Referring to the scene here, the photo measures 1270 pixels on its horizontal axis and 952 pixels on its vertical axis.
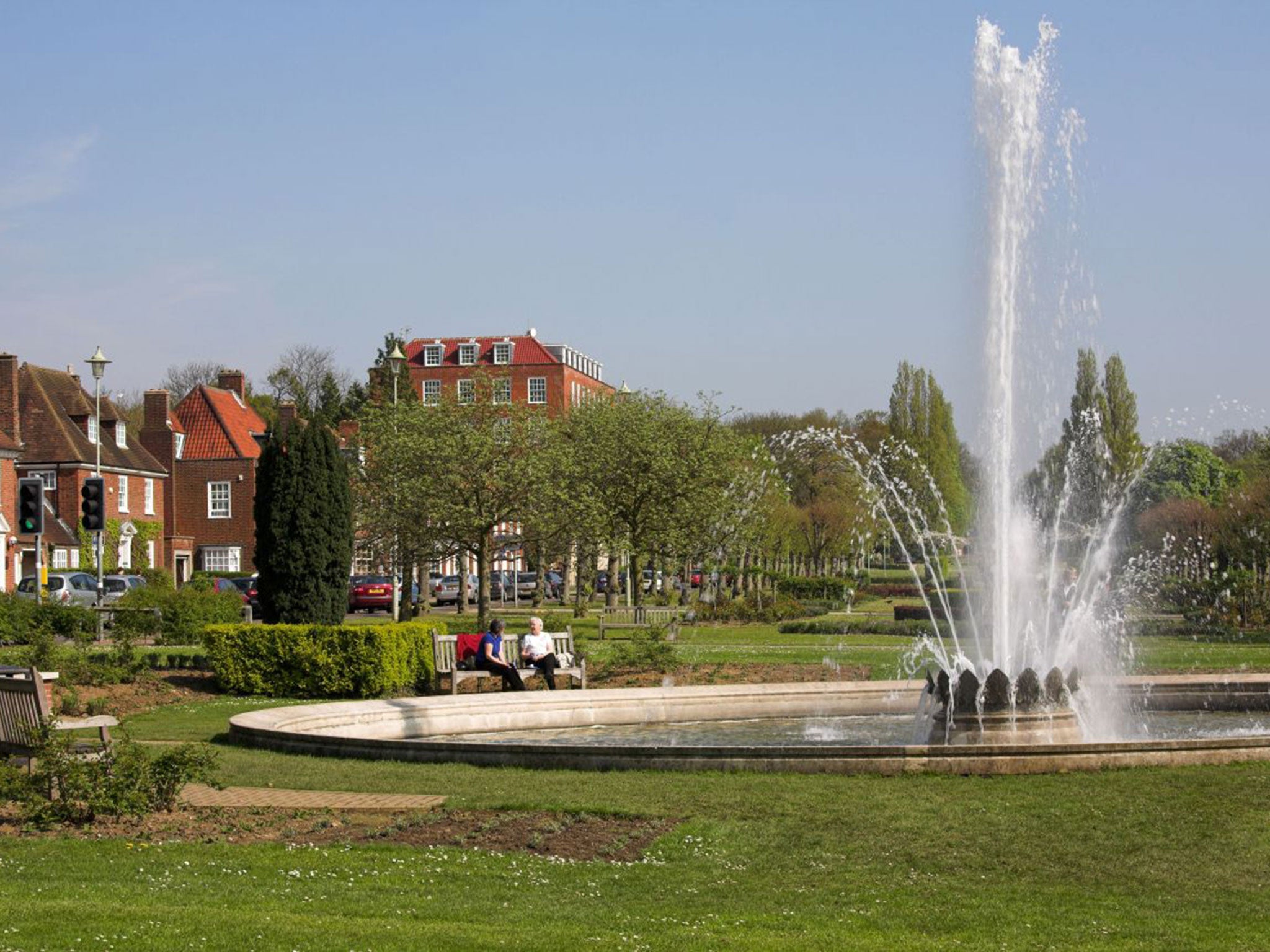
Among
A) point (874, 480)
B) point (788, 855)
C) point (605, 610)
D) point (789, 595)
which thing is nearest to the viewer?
point (788, 855)

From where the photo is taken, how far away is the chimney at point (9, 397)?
59.8 meters

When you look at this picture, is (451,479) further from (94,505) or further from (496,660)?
(496,660)

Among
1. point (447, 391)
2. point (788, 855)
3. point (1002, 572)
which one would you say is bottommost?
point (788, 855)

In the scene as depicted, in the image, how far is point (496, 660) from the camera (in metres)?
21.3

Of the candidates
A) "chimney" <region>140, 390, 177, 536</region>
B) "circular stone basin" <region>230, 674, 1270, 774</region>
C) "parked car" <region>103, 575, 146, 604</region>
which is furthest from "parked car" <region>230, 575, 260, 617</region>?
"circular stone basin" <region>230, 674, 1270, 774</region>

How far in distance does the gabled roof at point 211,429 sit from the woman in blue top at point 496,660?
56.2m

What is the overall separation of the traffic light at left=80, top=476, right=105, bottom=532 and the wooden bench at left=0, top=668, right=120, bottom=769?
1648cm

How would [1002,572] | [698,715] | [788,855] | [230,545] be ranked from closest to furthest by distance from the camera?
[788,855] < [1002,572] < [698,715] < [230,545]

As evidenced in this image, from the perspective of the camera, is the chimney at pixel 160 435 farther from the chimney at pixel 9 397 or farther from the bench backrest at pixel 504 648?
the bench backrest at pixel 504 648

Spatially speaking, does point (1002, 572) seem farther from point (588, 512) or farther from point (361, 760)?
point (588, 512)

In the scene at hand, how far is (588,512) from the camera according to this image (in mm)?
47062

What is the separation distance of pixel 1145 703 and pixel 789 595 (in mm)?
45456

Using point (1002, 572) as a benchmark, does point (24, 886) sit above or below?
below

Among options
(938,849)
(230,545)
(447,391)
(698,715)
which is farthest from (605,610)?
(230,545)
